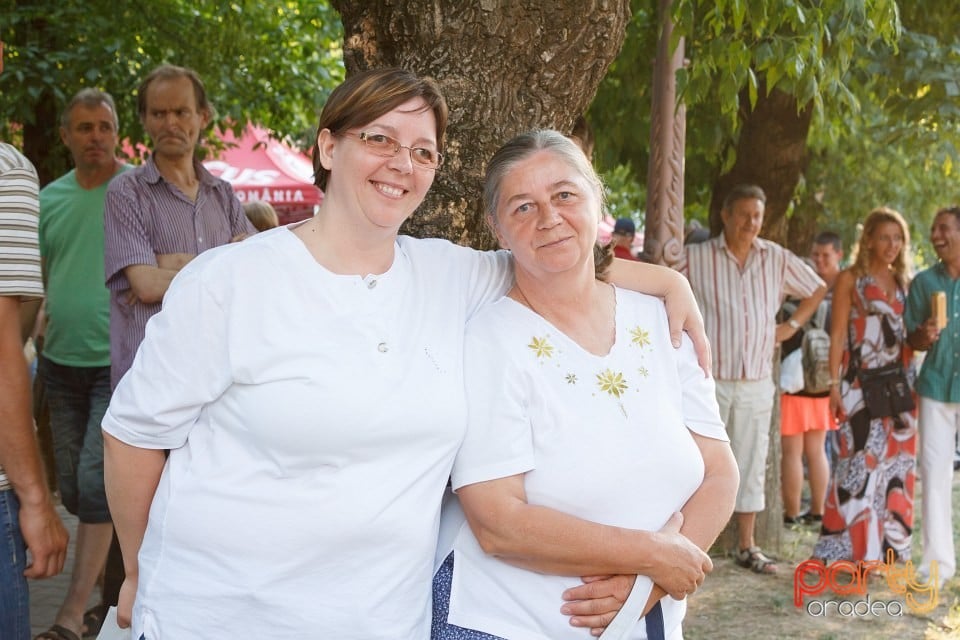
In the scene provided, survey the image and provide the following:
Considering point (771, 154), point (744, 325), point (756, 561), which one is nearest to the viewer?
point (744, 325)

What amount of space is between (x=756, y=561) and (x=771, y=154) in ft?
9.51

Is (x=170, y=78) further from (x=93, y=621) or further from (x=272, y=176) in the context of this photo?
(x=272, y=176)

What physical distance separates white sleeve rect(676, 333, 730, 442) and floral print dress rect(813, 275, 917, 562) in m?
4.36

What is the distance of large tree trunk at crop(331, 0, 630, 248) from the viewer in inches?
131

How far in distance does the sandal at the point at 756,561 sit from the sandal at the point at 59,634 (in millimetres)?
4323

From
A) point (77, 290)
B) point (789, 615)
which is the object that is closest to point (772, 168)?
point (789, 615)

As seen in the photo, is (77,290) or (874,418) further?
(874,418)

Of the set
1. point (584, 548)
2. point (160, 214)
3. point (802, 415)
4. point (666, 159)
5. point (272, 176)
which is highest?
point (272, 176)

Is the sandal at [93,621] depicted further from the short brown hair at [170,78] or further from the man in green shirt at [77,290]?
the short brown hair at [170,78]

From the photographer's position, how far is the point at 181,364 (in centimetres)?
224

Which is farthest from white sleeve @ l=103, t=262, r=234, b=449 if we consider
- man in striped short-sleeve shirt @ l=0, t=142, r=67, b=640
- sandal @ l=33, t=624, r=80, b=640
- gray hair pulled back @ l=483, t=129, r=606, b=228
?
sandal @ l=33, t=624, r=80, b=640

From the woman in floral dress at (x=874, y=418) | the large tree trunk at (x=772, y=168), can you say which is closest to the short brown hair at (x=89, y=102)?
the large tree trunk at (x=772, y=168)

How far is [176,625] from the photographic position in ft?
7.33

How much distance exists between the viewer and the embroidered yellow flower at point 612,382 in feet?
8.47
